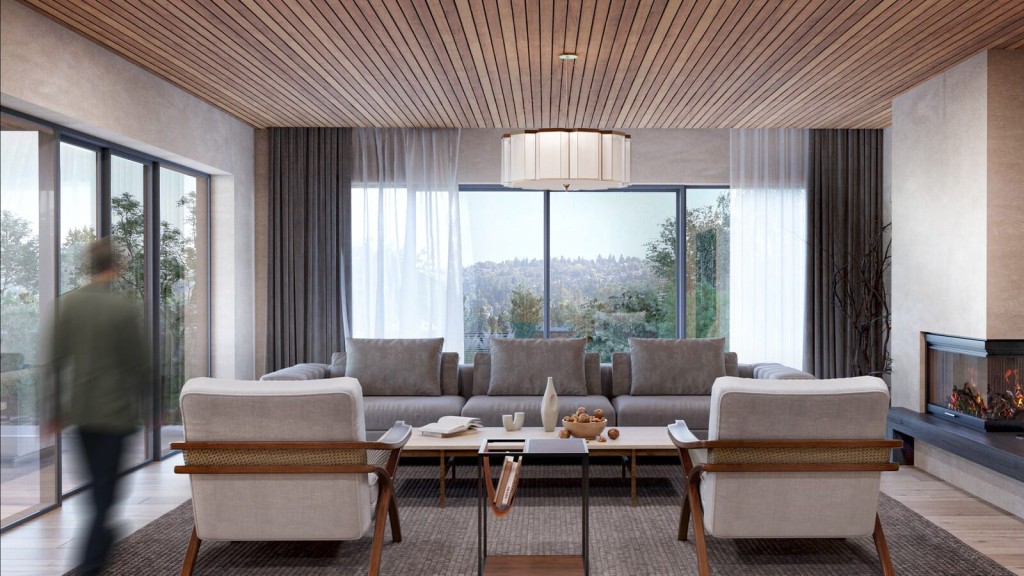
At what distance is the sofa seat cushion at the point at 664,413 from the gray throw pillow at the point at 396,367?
1347 millimetres

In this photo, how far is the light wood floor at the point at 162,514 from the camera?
327 centimetres

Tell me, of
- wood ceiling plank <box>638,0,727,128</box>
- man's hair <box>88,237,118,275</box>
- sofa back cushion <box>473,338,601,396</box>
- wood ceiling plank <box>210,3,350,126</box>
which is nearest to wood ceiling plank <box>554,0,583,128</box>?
wood ceiling plank <box>638,0,727,128</box>

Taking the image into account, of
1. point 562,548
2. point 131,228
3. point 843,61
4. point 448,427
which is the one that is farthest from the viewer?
point 131,228

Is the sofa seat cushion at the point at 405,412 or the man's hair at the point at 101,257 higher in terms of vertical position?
the man's hair at the point at 101,257

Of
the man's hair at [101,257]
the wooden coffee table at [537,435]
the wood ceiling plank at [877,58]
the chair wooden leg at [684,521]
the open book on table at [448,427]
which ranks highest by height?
the wood ceiling plank at [877,58]

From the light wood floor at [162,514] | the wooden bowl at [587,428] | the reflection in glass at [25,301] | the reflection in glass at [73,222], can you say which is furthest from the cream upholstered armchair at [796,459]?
the reflection in glass at [73,222]

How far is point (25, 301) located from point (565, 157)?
291cm

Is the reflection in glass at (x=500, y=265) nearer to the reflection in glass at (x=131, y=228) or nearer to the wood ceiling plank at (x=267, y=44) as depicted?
the wood ceiling plank at (x=267, y=44)

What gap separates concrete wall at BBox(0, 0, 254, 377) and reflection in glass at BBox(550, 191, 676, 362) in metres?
2.69

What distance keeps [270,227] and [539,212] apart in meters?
2.37

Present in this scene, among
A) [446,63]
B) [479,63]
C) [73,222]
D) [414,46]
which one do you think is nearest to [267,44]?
[414,46]

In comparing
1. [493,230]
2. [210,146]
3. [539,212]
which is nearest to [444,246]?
[493,230]

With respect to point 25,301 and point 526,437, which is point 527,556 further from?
point 25,301

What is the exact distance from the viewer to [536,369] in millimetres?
5312
